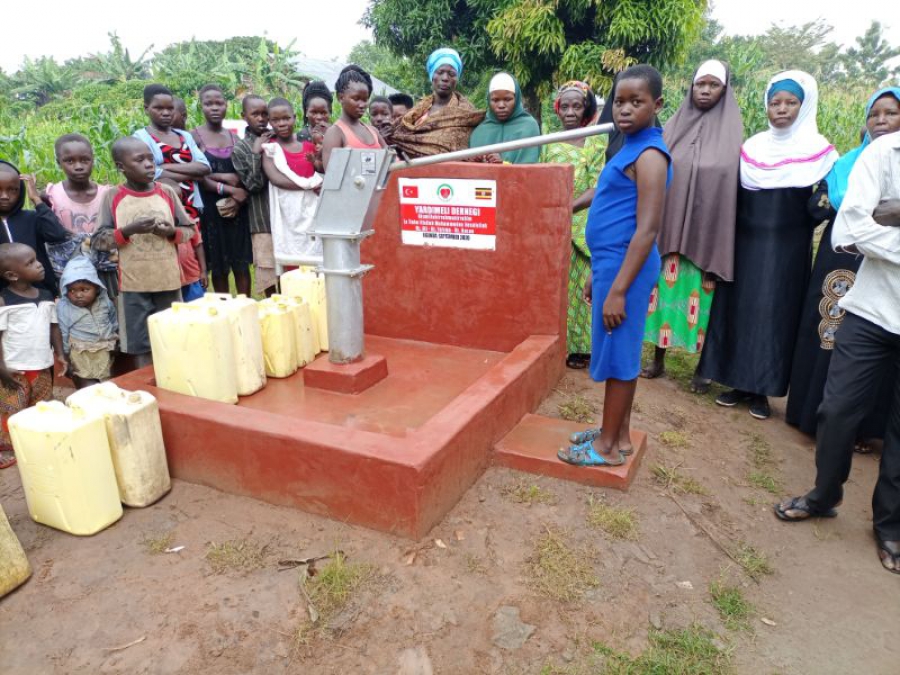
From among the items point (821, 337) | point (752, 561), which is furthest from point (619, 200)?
point (821, 337)

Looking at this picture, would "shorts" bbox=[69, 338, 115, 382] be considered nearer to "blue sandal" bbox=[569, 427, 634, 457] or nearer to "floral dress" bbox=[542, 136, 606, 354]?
"blue sandal" bbox=[569, 427, 634, 457]

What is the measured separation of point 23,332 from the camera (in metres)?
3.25

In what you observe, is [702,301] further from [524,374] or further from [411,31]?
[411,31]

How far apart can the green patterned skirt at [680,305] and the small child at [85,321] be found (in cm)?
315

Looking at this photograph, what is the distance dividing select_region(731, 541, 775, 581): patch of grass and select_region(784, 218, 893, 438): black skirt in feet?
3.82

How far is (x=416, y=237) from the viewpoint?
399 centimetres

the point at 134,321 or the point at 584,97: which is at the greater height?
the point at 584,97

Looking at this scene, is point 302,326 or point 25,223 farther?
point 302,326

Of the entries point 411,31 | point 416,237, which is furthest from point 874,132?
point 411,31

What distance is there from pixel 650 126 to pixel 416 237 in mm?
1844

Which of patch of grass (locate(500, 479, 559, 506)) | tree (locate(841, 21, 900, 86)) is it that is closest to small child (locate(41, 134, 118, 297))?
patch of grass (locate(500, 479, 559, 506))

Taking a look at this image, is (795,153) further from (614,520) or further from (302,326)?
(302,326)

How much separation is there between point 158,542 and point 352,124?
8.76 feet

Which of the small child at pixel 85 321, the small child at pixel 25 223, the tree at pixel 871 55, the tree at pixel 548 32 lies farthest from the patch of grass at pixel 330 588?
the tree at pixel 871 55
